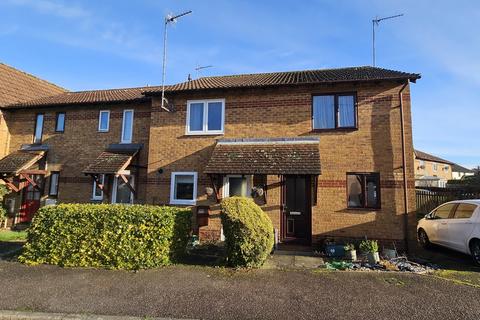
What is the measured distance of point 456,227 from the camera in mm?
8391

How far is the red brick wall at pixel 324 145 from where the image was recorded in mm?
9477

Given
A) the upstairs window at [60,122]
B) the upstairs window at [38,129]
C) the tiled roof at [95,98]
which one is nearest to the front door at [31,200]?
the upstairs window at [38,129]

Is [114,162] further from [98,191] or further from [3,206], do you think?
[3,206]

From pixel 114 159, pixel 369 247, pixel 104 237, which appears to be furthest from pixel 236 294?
pixel 114 159

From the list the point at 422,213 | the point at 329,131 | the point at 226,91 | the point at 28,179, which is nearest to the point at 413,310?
the point at 329,131

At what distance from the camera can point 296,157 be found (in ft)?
30.9

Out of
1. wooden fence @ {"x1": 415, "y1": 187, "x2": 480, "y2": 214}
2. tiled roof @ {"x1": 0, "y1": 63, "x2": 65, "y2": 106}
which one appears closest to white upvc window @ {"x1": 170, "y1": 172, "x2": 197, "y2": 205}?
wooden fence @ {"x1": 415, "y1": 187, "x2": 480, "y2": 214}

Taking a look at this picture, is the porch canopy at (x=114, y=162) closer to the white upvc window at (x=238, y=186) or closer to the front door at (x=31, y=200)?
the front door at (x=31, y=200)

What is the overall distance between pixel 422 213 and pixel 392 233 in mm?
4839

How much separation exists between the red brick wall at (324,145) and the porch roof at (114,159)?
999 millimetres

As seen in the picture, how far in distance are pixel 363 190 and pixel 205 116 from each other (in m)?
6.02

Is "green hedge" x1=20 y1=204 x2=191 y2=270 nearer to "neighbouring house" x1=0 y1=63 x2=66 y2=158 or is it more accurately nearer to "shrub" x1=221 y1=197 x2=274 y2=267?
"shrub" x1=221 y1=197 x2=274 y2=267

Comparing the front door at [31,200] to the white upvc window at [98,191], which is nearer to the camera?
the white upvc window at [98,191]

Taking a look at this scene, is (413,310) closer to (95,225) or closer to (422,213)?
(95,225)
